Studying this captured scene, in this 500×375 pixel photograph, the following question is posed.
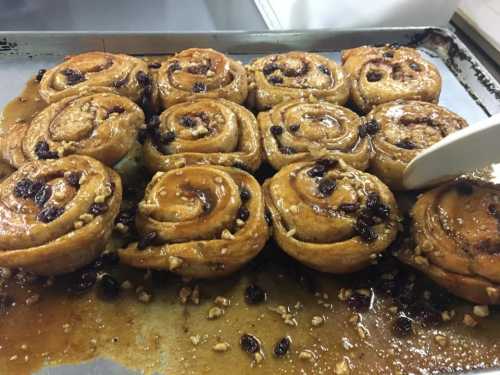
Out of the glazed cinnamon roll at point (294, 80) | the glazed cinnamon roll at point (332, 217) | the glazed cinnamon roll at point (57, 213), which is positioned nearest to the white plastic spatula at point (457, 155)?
the glazed cinnamon roll at point (332, 217)

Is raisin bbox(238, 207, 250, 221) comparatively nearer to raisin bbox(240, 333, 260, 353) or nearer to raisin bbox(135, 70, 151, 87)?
raisin bbox(240, 333, 260, 353)

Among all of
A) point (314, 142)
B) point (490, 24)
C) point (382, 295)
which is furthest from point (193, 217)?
point (490, 24)

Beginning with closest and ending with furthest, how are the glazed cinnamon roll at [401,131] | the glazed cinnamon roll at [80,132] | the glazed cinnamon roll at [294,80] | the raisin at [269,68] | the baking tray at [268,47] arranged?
1. the glazed cinnamon roll at [80,132]
2. the glazed cinnamon roll at [401,131]
3. the glazed cinnamon roll at [294,80]
4. the raisin at [269,68]
5. the baking tray at [268,47]

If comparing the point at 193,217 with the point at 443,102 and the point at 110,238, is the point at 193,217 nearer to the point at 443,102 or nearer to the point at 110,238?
the point at 110,238

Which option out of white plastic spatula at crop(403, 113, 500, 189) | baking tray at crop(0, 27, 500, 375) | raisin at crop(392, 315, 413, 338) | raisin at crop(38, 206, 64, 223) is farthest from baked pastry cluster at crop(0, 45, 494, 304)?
baking tray at crop(0, 27, 500, 375)

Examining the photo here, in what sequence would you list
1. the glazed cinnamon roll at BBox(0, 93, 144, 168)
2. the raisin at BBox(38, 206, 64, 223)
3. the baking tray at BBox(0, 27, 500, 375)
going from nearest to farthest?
the raisin at BBox(38, 206, 64, 223), the glazed cinnamon roll at BBox(0, 93, 144, 168), the baking tray at BBox(0, 27, 500, 375)

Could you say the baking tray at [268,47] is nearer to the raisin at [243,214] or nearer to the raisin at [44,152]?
the raisin at [44,152]

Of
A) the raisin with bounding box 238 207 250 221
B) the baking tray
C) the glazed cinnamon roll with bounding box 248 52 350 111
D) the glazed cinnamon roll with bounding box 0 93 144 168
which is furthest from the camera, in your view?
the baking tray
